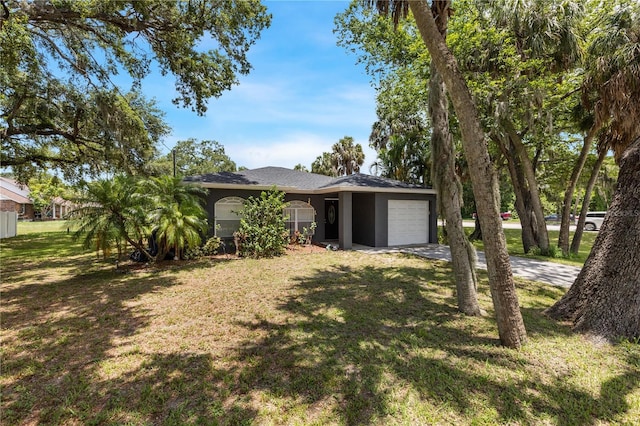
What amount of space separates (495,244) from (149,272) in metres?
8.83

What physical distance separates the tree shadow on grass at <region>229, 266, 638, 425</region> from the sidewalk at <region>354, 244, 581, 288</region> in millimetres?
3311

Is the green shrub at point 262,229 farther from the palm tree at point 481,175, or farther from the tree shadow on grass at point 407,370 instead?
the palm tree at point 481,175

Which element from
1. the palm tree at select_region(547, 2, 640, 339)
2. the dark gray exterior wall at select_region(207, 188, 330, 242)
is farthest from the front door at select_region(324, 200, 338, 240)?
the palm tree at select_region(547, 2, 640, 339)

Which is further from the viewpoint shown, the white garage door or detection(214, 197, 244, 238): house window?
the white garage door

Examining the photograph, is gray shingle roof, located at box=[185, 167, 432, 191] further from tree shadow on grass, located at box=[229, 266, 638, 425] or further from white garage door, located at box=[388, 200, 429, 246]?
tree shadow on grass, located at box=[229, 266, 638, 425]

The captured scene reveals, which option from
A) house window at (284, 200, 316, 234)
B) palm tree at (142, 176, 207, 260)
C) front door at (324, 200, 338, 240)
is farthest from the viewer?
front door at (324, 200, 338, 240)

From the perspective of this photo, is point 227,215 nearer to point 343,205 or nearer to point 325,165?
point 343,205

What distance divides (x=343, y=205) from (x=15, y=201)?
42.4 metres

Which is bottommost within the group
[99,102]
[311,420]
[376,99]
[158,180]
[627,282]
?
[311,420]

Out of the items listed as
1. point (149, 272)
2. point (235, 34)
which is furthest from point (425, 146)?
point (149, 272)

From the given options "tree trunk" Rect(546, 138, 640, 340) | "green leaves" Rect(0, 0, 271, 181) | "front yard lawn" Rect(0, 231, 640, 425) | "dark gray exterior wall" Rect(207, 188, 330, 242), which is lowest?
"front yard lawn" Rect(0, 231, 640, 425)

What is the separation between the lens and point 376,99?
12.4 m

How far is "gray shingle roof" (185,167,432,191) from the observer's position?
40.0 ft

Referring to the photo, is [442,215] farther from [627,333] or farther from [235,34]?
[235,34]
